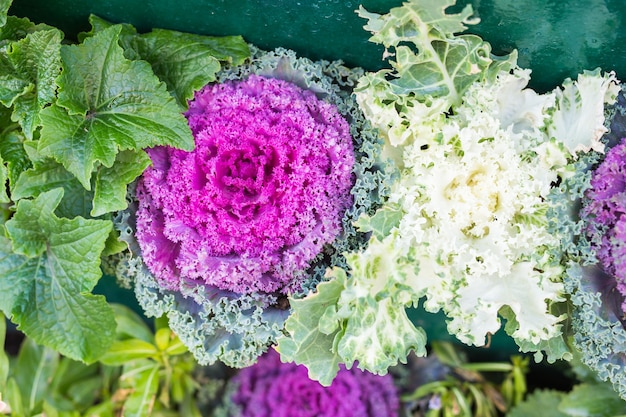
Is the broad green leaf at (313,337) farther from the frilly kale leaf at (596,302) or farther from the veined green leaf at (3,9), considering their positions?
the veined green leaf at (3,9)

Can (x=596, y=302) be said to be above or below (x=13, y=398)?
above

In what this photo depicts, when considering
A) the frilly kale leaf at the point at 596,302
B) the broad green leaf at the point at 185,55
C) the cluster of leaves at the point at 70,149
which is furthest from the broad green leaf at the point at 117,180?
the frilly kale leaf at the point at 596,302

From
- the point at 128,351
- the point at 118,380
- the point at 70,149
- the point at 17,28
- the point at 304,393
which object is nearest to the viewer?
the point at 70,149

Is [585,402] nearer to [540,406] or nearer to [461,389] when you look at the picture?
[540,406]

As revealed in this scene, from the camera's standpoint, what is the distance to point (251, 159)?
1.20 meters

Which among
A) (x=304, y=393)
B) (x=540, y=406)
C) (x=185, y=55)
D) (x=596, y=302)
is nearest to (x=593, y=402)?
(x=540, y=406)

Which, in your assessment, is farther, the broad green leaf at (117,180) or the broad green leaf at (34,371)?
the broad green leaf at (34,371)

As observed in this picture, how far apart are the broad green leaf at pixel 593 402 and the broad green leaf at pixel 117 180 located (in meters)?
1.07

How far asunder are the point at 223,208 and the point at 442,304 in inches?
16.3

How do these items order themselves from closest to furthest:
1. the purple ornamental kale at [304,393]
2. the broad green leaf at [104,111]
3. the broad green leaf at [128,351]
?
the broad green leaf at [104,111] → the broad green leaf at [128,351] → the purple ornamental kale at [304,393]

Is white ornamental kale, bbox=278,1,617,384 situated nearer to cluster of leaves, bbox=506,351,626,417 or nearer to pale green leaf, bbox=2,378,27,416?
cluster of leaves, bbox=506,351,626,417

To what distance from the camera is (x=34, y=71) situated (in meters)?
1.17

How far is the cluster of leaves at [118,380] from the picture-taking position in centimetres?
146

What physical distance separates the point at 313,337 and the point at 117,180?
43cm
